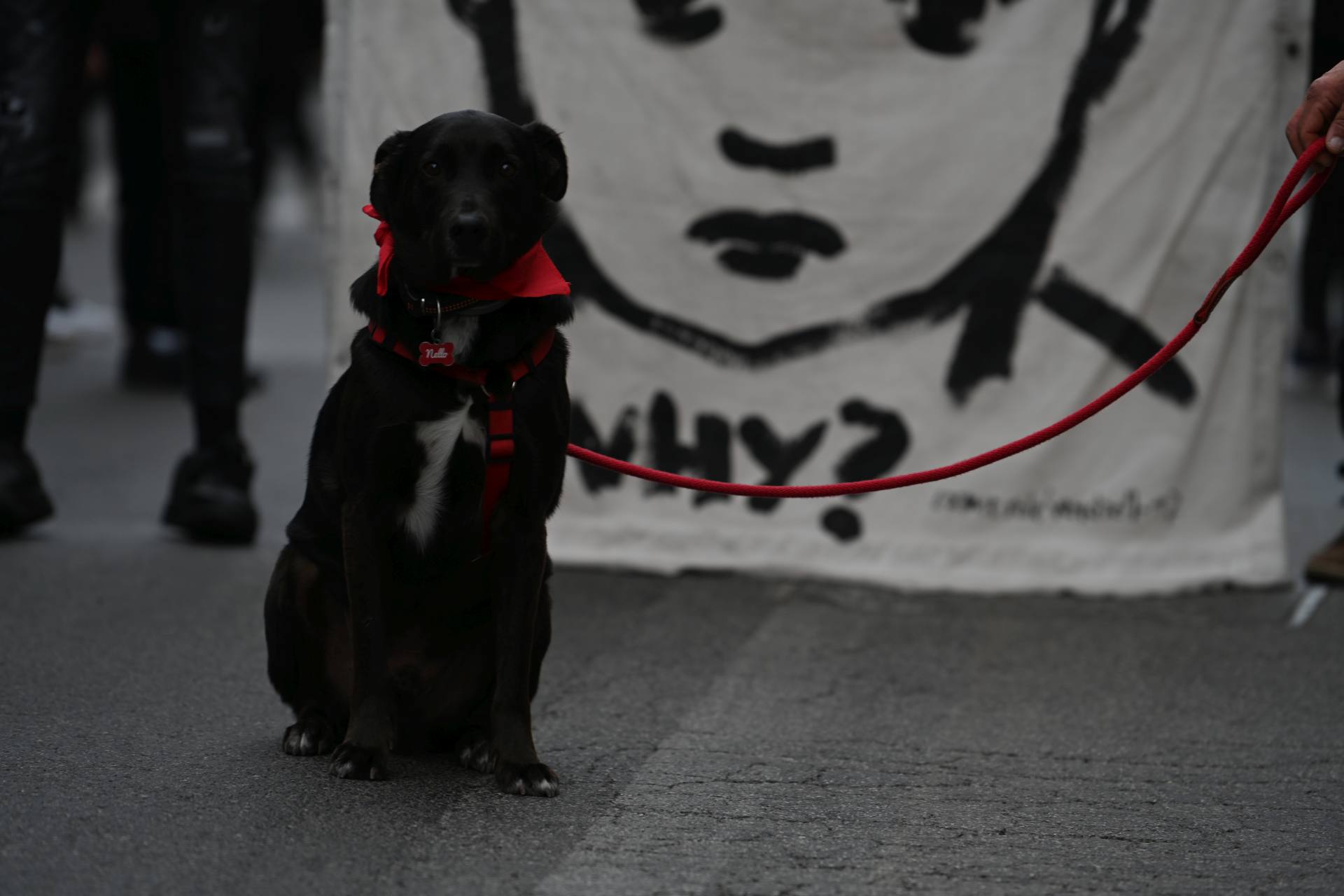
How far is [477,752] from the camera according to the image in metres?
2.88

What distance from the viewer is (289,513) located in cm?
532

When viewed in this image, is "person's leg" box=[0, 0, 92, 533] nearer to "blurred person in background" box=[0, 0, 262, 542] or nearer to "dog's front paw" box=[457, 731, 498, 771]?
"blurred person in background" box=[0, 0, 262, 542]

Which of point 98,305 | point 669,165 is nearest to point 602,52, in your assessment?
point 669,165

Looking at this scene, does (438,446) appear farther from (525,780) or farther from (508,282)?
(525,780)

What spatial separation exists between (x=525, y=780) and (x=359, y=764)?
270 mm

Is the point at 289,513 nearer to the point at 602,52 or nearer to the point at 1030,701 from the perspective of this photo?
the point at 602,52

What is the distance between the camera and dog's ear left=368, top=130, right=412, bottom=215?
2809 millimetres

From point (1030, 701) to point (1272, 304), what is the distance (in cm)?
169

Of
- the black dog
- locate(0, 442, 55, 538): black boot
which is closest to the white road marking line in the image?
the black dog

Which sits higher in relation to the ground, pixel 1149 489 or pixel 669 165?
pixel 669 165

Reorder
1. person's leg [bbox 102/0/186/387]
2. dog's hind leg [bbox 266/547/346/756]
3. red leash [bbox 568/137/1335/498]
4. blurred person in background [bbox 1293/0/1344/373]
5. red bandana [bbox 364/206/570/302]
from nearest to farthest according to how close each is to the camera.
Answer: red bandana [bbox 364/206/570/302]
dog's hind leg [bbox 266/547/346/756]
red leash [bbox 568/137/1335/498]
person's leg [bbox 102/0/186/387]
blurred person in background [bbox 1293/0/1344/373]

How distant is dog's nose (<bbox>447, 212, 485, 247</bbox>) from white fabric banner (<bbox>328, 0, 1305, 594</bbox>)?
6.87 ft

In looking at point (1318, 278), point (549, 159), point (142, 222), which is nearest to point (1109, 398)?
point (549, 159)

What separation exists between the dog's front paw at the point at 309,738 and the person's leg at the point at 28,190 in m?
1.92
